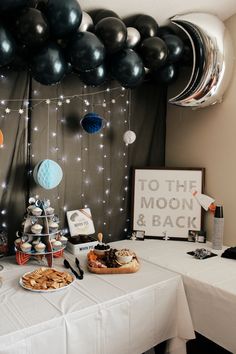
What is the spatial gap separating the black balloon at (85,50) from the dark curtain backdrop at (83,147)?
1.37 ft

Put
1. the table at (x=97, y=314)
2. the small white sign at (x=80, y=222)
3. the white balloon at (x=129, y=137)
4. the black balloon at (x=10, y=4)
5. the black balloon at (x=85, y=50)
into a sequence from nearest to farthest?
the table at (x=97, y=314) → the black balloon at (x=10, y=4) → the black balloon at (x=85, y=50) → the small white sign at (x=80, y=222) → the white balloon at (x=129, y=137)

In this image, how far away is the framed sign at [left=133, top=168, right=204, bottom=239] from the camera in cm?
232

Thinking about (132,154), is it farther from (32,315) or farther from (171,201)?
(32,315)

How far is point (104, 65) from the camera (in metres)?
1.83

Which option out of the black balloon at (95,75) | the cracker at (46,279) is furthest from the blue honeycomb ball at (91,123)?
the cracker at (46,279)

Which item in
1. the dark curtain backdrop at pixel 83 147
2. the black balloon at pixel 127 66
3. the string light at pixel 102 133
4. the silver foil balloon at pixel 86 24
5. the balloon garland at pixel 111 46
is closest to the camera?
the balloon garland at pixel 111 46

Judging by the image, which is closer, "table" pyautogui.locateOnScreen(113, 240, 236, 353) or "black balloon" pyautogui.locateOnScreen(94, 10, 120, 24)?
"table" pyautogui.locateOnScreen(113, 240, 236, 353)

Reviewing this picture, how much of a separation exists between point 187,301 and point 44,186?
0.97 m

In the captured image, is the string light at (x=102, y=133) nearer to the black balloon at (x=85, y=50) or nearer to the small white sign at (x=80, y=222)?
the small white sign at (x=80, y=222)

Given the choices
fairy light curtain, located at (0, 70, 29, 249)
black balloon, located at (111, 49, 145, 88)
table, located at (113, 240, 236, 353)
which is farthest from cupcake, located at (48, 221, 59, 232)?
black balloon, located at (111, 49, 145, 88)

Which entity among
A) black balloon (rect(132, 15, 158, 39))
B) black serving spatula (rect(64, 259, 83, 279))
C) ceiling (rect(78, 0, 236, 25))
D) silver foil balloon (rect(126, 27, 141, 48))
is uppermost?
ceiling (rect(78, 0, 236, 25))

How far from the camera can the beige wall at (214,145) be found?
7.21 feet

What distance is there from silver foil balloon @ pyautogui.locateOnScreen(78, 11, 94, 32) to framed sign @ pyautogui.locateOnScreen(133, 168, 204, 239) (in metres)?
1.08

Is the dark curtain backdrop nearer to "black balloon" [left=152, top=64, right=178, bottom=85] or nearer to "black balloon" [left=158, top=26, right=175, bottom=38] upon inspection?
"black balloon" [left=152, top=64, right=178, bottom=85]
